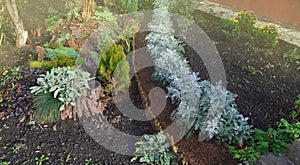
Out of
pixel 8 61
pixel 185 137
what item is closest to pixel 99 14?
pixel 8 61

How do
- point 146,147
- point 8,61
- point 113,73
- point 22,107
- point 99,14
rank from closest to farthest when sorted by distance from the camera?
point 146,147 < point 22,107 < point 113,73 < point 8,61 < point 99,14

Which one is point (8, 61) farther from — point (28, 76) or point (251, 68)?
point (251, 68)

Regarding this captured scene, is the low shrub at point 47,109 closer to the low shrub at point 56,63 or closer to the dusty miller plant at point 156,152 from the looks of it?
the low shrub at point 56,63

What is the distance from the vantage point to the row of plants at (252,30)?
509 cm

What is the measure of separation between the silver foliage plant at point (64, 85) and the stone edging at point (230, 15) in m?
3.84

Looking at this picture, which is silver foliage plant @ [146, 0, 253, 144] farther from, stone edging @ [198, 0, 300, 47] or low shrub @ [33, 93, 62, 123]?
stone edging @ [198, 0, 300, 47]

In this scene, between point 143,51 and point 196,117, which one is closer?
point 196,117

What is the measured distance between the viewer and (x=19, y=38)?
4676 millimetres

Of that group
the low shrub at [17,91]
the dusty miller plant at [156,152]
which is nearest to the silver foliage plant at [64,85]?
the low shrub at [17,91]

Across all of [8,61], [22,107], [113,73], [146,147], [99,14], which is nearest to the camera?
[146,147]

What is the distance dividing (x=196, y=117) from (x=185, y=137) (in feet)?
0.82

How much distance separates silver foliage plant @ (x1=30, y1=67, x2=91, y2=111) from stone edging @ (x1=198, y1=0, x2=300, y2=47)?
384 cm

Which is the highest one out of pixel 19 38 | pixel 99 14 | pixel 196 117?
pixel 99 14

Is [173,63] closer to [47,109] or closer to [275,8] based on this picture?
[47,109]
